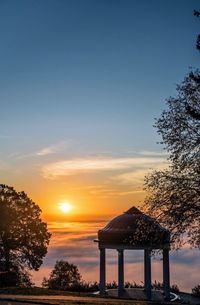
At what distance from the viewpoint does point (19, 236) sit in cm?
5012

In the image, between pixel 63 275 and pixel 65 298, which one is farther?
pixel 63 275

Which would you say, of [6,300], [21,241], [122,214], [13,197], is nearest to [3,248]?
[21,241]

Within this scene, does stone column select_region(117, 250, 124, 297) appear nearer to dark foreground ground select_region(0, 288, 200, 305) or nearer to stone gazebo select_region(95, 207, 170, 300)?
stone gazebo select_region(95, 207, 170, 300)

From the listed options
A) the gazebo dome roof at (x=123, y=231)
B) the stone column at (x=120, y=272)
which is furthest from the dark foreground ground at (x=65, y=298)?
the gazebo dome roof at (x=123, y=231)

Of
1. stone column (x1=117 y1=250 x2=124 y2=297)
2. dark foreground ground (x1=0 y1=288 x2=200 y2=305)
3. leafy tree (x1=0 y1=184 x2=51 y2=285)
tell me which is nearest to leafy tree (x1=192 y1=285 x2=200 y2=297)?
dark foreground ground (x1=0 y1=288 x2=200 y2=305)

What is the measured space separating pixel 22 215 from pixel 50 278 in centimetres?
924

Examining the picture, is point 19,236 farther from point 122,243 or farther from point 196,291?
point 196,291

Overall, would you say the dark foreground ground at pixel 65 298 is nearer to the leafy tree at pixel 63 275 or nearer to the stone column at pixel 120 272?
the stone column at pixel 120 272

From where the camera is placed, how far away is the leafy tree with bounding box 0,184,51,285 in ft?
164

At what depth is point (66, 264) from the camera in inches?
2183

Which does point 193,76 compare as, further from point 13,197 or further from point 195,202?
point 13,197

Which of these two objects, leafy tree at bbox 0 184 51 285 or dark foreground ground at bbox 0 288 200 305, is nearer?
dark foreground ground at bbox 0 288 200 305

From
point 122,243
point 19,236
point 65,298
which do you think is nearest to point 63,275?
point 19,236

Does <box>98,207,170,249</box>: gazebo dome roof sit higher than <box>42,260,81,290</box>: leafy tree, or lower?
higher
